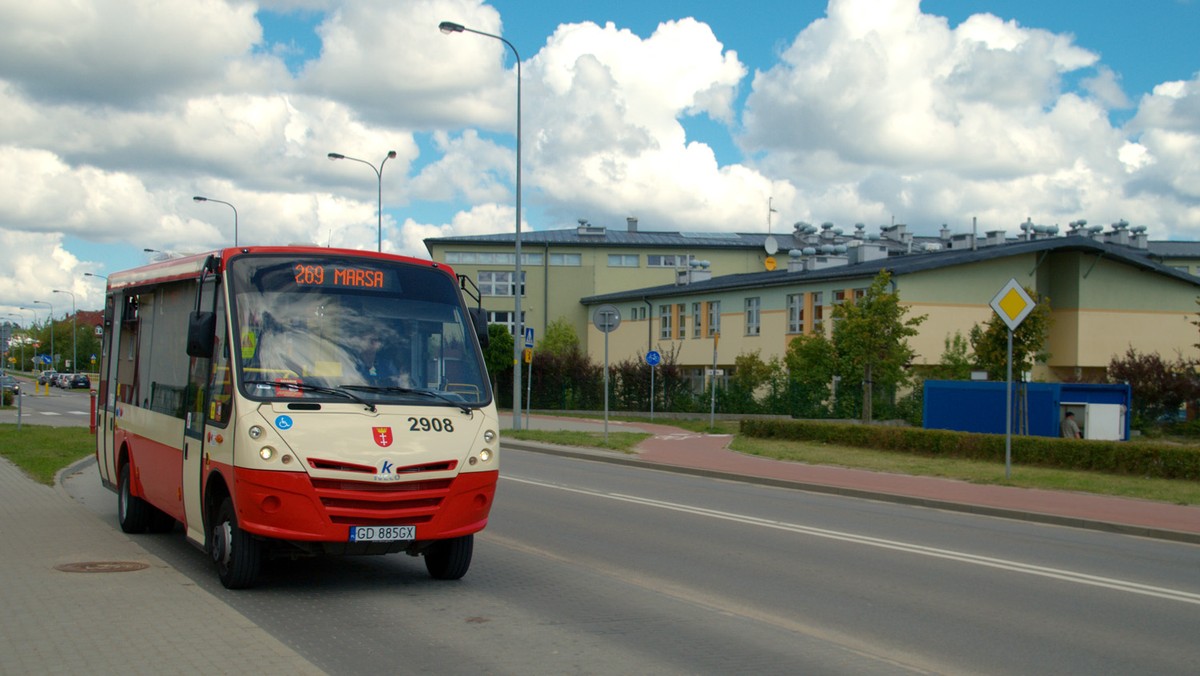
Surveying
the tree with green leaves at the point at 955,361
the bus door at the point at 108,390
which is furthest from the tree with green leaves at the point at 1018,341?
the bus door at the point at 108,390

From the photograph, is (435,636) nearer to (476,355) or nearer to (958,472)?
(476,355)

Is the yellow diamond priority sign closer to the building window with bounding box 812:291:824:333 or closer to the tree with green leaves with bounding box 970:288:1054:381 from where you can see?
the tree with green leaves with bounding box 970:288:1054:381

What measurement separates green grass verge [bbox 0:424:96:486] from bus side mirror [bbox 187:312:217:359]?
9660 millimetres

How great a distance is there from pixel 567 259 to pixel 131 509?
72.5 meters

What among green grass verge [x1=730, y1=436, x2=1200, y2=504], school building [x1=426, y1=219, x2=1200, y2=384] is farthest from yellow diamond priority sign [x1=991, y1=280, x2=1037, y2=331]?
school building [x1=426, y1=219, x2=1200, y2=384]

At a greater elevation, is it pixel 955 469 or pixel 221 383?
pixel 221 383

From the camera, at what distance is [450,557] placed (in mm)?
9414

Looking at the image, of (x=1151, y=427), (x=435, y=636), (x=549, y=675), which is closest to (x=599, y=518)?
(x=435, y=636)

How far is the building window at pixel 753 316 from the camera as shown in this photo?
188ft

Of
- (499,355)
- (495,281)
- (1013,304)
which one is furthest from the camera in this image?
(495,281)

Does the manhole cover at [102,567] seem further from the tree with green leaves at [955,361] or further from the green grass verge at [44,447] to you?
the tree with green leaves at [955,361]

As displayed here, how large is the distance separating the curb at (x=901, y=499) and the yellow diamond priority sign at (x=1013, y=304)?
160 inches

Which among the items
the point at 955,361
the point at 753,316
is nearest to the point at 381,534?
the point at 955,361

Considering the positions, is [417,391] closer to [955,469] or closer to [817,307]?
[955,469]
